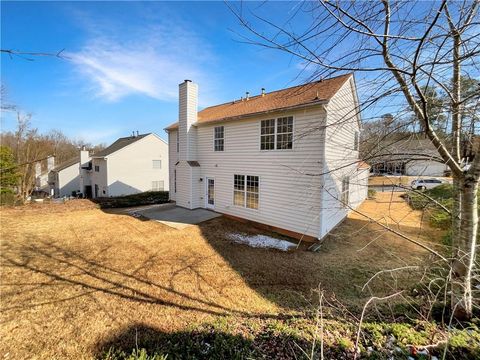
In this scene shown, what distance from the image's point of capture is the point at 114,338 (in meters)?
3.41

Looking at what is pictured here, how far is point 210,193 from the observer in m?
11.9

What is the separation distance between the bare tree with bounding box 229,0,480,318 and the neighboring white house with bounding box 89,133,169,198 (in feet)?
76.5

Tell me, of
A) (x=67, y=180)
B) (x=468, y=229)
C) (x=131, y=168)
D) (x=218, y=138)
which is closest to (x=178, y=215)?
(x=218, y=138)

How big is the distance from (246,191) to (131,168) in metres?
17.9

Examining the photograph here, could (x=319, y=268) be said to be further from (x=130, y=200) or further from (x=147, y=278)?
(x=130, y=200)

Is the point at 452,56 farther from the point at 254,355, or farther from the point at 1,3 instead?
the point at 1,3

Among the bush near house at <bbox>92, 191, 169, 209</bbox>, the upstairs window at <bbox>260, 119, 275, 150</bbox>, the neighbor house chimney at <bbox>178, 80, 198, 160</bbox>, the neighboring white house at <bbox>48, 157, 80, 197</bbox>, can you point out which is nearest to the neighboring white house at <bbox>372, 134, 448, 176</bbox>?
the upstairs window at <bbox>260, 119, 275, 150</bbox>

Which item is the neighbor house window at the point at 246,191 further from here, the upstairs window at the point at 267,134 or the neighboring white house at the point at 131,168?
the neighboring white house at the point at 131,168

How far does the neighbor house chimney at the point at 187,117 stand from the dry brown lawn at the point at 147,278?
468 cm

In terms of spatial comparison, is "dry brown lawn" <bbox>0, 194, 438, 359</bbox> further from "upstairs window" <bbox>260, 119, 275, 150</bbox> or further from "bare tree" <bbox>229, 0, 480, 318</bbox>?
"upstairs window" <bbox>260, 119, 275, 150</bbox>

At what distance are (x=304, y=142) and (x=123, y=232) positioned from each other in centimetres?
815

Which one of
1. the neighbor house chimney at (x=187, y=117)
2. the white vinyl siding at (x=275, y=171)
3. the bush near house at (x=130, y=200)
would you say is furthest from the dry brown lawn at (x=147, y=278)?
the neighbor house chimney at (x=187, y=117)

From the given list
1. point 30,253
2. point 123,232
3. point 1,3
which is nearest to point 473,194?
point 1,3

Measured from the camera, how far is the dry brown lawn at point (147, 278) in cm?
368
